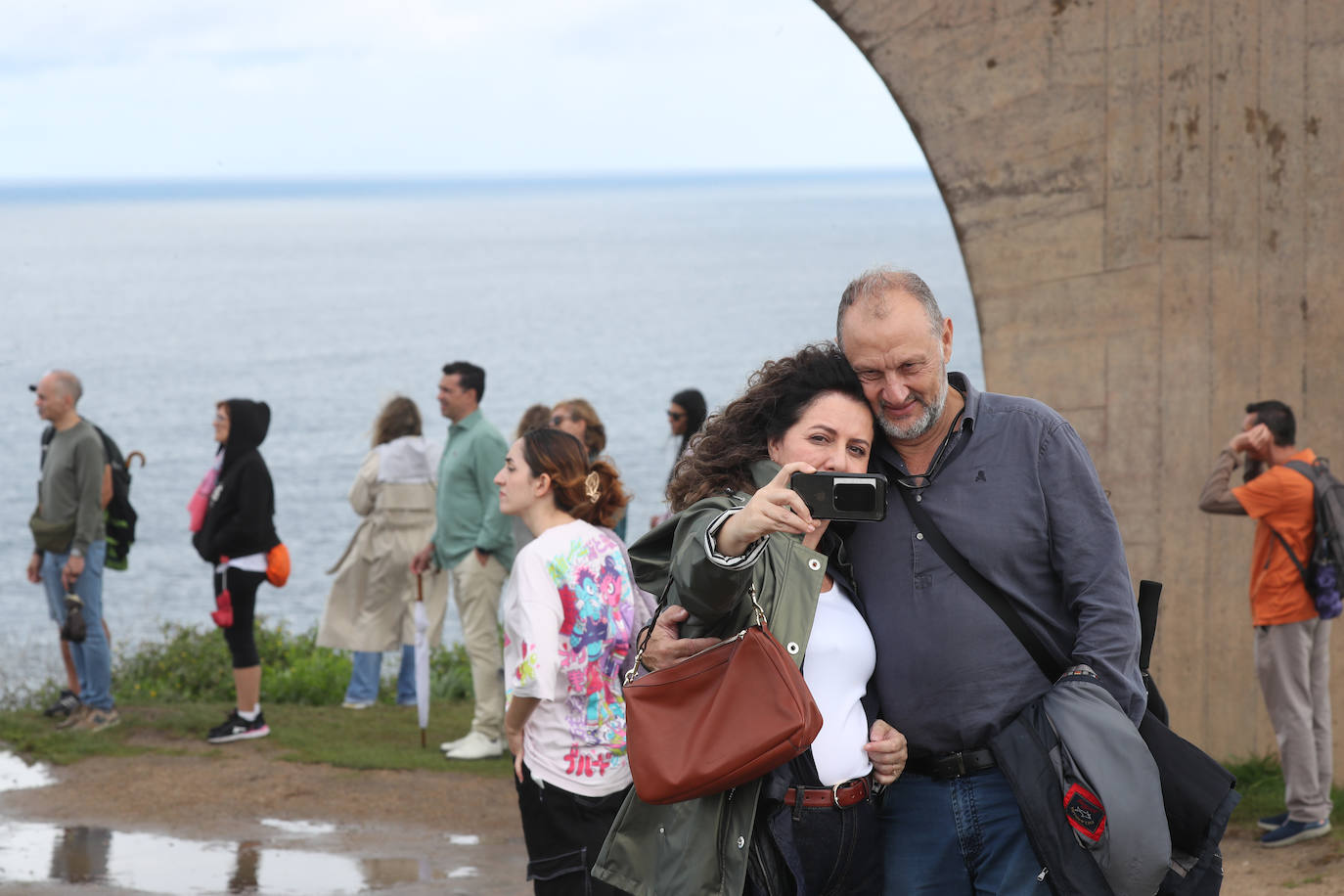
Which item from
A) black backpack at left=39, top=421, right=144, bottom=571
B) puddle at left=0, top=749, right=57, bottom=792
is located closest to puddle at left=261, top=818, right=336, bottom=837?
puddle at left=0, top=749, right=57, bottom=792

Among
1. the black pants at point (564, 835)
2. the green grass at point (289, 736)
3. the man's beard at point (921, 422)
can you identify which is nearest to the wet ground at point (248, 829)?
the green grass at point (289, 736)

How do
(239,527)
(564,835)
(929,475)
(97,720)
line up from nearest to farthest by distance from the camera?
(929,475)
(564,835)
(239,527)
(97,720)

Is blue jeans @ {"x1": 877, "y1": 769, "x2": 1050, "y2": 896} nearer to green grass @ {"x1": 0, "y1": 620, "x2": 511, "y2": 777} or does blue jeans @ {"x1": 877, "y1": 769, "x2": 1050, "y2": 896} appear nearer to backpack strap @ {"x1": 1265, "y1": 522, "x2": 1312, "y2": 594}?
backpack strap @ {"x1": 1265, "y1": 522, "x2": 1312, "y2": 594}

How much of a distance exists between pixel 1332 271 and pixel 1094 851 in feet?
15.2

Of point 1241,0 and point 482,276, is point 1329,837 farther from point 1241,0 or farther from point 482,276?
point 482,276

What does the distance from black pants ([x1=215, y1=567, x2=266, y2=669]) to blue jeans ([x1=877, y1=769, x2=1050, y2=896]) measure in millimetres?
6106

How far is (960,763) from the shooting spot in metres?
3.24

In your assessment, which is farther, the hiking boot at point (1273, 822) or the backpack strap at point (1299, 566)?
the hiking boot at point (1273, 822)

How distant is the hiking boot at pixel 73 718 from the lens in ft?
29.5

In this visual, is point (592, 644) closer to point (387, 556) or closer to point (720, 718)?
point (720, 718)

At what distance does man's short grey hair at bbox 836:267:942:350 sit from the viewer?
3285mm

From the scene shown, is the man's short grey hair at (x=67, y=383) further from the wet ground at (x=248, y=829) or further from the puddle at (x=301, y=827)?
the puddle at (x=301, y=827)

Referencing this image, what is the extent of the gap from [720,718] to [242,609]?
20.8ft

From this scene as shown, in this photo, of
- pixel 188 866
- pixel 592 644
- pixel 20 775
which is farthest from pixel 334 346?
pixel 592 644
